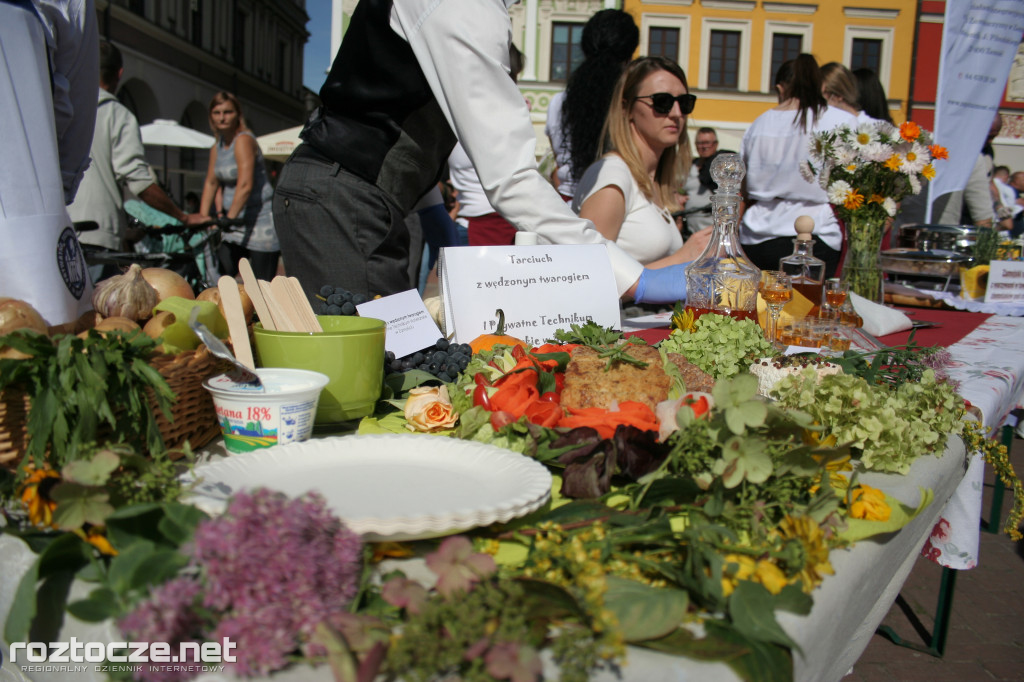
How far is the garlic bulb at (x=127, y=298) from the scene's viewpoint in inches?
38.5

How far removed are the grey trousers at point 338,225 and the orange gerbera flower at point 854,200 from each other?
170 cm

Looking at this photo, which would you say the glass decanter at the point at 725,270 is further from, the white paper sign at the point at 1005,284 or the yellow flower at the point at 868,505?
the white paper sign at the point at 1005,284

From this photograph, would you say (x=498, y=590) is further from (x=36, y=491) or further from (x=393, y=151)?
(x=393, y=151)

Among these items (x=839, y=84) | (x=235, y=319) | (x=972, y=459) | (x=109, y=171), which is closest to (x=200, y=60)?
(x=109, y=171)

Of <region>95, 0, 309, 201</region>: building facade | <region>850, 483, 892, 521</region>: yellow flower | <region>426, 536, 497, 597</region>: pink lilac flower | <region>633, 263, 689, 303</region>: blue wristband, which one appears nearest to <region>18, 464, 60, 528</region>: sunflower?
<region>426, 536, 497, 597</region>: pink lilac flower

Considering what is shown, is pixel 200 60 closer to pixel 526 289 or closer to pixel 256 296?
pixel 526 289

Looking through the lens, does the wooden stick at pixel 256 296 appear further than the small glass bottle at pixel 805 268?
No

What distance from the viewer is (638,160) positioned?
8.91 ft

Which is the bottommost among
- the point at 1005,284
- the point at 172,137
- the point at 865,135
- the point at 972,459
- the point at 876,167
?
the point at 972,459

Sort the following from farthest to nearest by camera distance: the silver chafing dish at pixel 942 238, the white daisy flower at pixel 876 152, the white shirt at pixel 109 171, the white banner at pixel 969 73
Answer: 1. the white banner at pixel 969 73
2. the white shirt at pixel 109 171
3. the silver chafing dish at pixel 942 238
4. the white daisy flower at pixel 876 152

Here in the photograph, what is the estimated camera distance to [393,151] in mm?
1782

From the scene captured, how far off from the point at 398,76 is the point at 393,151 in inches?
7.3

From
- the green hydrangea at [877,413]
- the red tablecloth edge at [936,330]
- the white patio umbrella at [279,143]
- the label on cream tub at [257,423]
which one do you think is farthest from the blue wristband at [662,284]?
the white patio umbrella at [279,143]

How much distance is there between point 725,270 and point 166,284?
3.80ft
